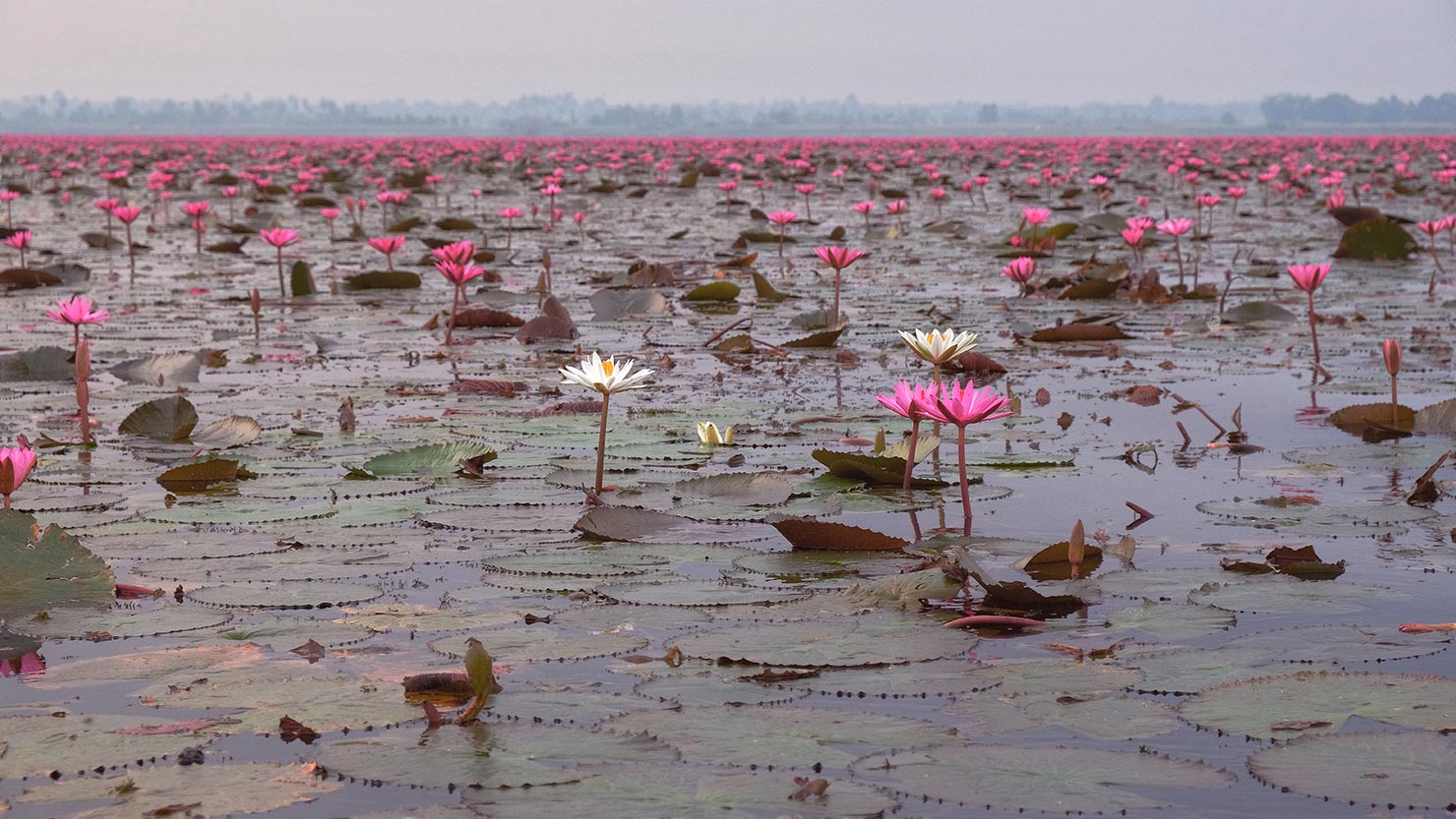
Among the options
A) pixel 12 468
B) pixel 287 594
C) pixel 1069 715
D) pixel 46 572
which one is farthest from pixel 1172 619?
pixel 12 468

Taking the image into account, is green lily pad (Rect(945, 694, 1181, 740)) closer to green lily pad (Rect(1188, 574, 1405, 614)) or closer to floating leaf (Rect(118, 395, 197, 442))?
green lily pad (Rect(1188, 574, 1405, 614))

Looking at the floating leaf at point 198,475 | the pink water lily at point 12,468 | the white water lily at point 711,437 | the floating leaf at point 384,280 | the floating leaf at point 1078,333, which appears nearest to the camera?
the pink water lily at point 12,468

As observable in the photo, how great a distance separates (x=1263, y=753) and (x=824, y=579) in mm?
1162

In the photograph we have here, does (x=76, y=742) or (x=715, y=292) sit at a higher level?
(x=715, y=292)

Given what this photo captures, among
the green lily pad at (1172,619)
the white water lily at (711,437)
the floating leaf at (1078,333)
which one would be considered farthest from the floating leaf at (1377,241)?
the green lily pad at (1172,619)

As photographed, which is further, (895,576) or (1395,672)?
(895,576)

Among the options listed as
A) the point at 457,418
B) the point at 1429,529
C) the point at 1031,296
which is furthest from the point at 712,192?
the point at 1429,529

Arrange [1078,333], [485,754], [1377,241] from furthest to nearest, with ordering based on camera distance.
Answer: [1377,241], [1078,333], [485,754]

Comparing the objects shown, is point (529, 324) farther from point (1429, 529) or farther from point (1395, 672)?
point (1395, 672)

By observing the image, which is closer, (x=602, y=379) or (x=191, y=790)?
(x=191, y=790)

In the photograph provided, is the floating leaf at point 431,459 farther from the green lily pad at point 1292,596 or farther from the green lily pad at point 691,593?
the green lily pad at point 1292,596

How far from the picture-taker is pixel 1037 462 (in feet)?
14.0

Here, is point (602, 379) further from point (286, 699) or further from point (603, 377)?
point (286, 699)

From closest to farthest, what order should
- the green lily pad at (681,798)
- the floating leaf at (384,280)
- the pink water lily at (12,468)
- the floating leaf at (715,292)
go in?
the green lily pad at (681,798)
the pink water lily at (12,468)
the floating leaf at (715,292)
the floating leaf at (384,280)
